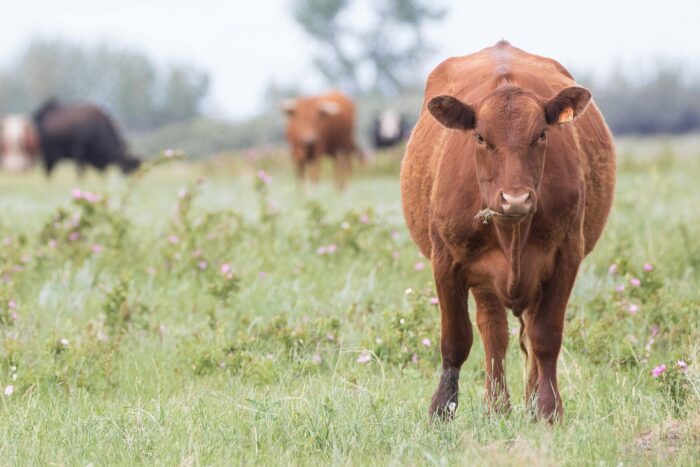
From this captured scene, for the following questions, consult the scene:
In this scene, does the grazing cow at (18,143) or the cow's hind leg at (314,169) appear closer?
the cow's hind leg at (314,169)

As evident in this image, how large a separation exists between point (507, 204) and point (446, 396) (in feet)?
3.78

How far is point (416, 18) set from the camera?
50094 millimetres

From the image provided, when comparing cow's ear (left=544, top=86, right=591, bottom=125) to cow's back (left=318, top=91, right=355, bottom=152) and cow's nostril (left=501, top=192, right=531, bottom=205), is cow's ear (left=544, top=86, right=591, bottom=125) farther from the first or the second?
cow's back (left=318, top=91, right=355, bottom=152)

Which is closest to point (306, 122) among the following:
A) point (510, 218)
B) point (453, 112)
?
point (453, 112)

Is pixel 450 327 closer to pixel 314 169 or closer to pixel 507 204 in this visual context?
pixel 507 204

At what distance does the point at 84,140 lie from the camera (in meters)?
25.7

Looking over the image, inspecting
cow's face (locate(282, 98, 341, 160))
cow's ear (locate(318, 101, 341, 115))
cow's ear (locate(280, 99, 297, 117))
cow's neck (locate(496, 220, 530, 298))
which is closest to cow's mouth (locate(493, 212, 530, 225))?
cow's neck (locate(496, 220, 530, 298))

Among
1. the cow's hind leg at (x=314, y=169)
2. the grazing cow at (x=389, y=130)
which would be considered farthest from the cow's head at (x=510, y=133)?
the grazing cow at (x=389, y=130)

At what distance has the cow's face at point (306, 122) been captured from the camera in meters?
19.0

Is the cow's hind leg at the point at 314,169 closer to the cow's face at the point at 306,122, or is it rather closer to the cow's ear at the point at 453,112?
the cow's face at the point at 306,122

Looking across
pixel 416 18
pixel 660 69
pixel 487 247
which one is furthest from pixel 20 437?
pixel 416 18

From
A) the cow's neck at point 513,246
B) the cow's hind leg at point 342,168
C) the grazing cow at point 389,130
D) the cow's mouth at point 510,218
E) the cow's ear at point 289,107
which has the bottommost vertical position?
the grazing cow at point 389,130

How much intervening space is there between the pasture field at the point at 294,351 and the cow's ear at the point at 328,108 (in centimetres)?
1059

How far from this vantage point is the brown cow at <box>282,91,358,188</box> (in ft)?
62.4
